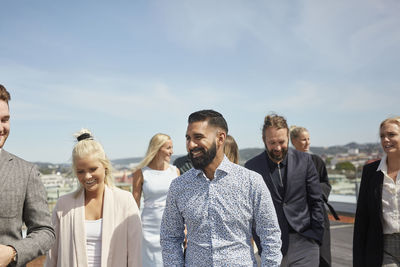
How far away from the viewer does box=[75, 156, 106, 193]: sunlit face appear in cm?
285

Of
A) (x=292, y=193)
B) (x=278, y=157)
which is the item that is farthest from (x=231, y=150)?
(x=292, y=193)

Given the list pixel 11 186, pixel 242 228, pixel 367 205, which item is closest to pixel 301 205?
pixel 367 205

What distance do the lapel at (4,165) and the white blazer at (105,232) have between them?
37.2 inches

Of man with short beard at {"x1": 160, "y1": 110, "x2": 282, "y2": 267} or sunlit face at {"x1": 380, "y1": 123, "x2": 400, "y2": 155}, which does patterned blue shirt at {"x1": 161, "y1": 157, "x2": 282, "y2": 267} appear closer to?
man with short beard at {"x1": 160, "y1": 110, "x2": 282, "y2": 267}

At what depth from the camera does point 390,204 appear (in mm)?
3123

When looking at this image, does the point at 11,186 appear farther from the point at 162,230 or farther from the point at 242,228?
the point at 242,228

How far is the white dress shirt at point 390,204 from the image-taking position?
10.0ft

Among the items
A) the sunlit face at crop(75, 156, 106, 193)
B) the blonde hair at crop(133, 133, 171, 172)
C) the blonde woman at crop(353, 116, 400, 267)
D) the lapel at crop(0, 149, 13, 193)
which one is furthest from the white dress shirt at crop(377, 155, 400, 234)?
the blonde hair at crop(133, 133, 171, 172)

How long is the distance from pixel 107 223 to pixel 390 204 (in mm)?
2401

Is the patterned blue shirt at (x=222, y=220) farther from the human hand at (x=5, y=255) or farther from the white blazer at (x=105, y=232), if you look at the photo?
the human hand at (x=5, y=255)

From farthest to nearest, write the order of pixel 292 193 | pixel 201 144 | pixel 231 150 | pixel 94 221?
1. pixel 231 150
2. pixel 292 193
3. pixel 94 221
4. pixel 201 144

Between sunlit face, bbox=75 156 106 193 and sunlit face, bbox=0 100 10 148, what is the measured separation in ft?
2.97

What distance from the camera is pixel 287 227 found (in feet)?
11.6

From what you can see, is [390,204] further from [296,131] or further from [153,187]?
[153,187]
